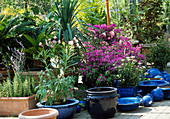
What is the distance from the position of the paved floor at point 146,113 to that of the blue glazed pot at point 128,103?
0.09 meters

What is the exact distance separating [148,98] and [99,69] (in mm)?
1143

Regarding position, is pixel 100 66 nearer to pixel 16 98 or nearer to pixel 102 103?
pixel 102 103

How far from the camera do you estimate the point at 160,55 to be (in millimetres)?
7703

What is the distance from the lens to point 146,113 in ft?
13.0

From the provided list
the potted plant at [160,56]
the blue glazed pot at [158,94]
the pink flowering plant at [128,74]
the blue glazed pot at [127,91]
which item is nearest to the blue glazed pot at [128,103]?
the blue glazed pot at [127,91]

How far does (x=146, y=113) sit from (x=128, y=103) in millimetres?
424

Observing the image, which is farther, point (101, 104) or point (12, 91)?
point (12, 91)

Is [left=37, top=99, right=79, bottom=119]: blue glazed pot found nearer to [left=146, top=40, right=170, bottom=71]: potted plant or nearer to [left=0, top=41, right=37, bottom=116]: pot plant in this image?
[left=0, top=41, right=37, bottom=116]: pot plant

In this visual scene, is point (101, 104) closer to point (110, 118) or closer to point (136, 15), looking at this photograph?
point (110, 118)

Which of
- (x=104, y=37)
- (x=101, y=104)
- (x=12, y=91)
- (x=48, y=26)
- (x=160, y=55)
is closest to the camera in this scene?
(x=101, y=104)

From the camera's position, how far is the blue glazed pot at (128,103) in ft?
13.5

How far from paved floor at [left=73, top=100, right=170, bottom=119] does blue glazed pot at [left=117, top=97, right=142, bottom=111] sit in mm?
86

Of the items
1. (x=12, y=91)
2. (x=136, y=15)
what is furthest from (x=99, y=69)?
(x=136, y=15)

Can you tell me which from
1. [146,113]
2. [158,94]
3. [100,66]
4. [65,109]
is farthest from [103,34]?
[65,109]
